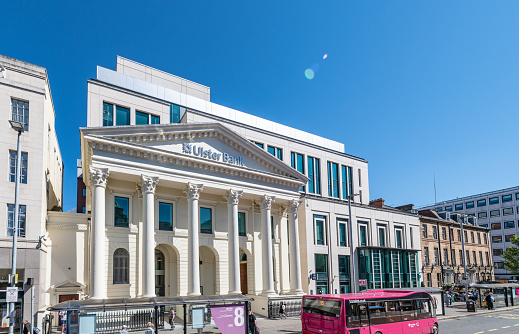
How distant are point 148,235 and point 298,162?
76.8 ft

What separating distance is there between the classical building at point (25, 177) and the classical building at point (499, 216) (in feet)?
313

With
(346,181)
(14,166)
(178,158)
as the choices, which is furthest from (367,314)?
(346,181)

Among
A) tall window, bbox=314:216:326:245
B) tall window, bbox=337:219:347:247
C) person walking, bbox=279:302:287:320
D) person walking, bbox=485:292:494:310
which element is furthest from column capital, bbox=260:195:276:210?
person walking, bbox=485:292:494:310

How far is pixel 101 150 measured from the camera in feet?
103

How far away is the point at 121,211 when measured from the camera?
34781mm

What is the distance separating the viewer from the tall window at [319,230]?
48.2m

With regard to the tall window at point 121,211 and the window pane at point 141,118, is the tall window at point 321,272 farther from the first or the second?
the window pane at point 141,118

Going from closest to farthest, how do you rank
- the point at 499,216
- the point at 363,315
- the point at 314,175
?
the point at 363,315 < the point at 314,175 < the point at 499,216

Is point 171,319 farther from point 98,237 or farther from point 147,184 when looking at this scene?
point 147,184

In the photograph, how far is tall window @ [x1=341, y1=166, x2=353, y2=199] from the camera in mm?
56744

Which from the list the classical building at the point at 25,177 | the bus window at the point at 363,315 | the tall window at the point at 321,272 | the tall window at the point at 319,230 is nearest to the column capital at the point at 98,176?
the classical building at the point at 25,177

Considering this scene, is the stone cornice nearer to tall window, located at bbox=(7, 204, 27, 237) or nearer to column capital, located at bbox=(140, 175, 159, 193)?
column capital, located at bbox=(140, 175, 159, 193)

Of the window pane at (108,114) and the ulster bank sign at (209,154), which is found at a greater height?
the window pane at (108,114)

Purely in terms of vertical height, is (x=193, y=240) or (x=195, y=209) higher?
(x=195, y=209)
